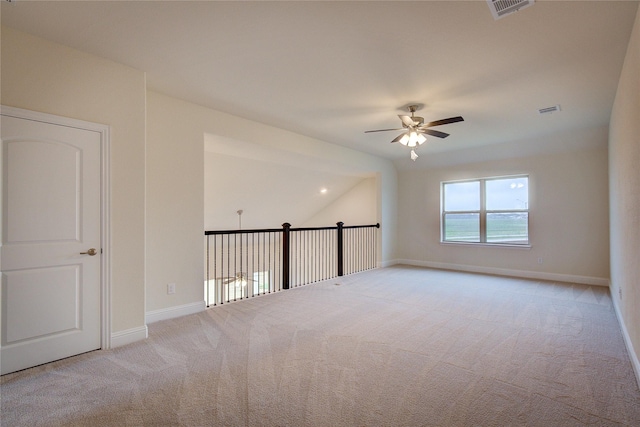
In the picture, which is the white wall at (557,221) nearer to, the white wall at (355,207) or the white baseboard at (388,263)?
the white baseboard at (388,263)

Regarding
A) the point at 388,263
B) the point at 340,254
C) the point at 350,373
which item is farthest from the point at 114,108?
the point at 388,263

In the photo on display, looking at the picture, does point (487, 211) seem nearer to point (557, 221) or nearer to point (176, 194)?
point (557, 221)

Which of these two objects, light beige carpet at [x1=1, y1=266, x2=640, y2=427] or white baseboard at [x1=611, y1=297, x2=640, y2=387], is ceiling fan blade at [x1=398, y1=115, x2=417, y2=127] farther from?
white baseboard at [x1=611, y1=297, x2=640, y2=387]

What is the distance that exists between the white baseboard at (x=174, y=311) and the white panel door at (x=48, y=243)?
68 centimetres

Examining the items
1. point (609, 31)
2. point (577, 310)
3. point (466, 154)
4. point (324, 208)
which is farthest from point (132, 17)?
point (324, 208)

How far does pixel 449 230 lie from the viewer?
271 inches

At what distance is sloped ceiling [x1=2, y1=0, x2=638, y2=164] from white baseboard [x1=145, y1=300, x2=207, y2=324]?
252cm

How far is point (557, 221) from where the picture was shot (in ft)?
17.9

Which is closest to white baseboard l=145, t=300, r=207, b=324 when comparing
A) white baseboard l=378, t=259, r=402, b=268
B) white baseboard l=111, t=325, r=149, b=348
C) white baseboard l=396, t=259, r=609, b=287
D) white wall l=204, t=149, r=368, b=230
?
white baseboard l=111, t=325, r=149, b=348

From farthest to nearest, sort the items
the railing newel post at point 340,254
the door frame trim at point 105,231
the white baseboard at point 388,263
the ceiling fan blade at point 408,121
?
the white baseboard at point 388,263 < the railing newel post at point 340,254 < the ceiling fan blade at point 408,121 < the door frame trim at point 105,231

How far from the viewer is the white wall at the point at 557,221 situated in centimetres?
508

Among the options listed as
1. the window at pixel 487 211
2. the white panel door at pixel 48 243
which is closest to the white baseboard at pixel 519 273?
the window at pixel 487 211

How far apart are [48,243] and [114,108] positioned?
52.3 inches

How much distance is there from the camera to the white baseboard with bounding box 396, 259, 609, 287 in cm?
514
